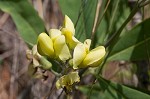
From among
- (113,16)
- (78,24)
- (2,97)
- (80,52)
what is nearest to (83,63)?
(80,52)

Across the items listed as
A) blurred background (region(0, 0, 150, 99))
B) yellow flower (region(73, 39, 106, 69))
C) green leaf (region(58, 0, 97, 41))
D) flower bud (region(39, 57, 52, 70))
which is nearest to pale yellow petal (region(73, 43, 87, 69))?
yellow flower (region(73, 39, 106, 69))

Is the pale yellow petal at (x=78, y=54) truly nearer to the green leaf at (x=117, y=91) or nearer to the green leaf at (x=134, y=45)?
the green leaf at (x=117, y=91)

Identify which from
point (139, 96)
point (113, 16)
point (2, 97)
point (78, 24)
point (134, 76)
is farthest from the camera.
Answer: point (2, 97)

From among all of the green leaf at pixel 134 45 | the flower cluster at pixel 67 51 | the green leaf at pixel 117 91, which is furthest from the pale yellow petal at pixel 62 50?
the green leaf at pixel 134 45

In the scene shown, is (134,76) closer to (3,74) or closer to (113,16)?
(113,16)

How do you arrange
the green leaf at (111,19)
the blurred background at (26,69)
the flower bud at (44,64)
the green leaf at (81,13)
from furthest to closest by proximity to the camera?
the blurred background at (26,69) < the green leaf at (111,19) < the green leaf at (81,13) < the flower bud at (44,64)

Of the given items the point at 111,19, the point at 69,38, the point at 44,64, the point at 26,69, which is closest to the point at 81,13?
the point at 111,19
